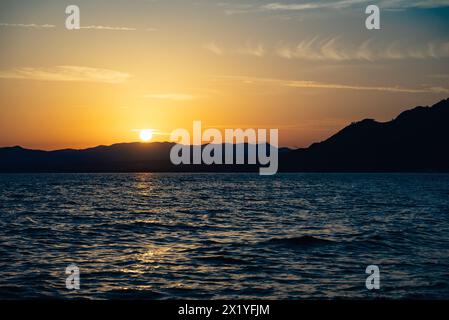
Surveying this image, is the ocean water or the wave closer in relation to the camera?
the ocean water

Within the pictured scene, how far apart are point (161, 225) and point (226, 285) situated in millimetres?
23191

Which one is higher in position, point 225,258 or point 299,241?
point 299,241

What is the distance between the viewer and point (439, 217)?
4803cm

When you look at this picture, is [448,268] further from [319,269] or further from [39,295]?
[39,295]

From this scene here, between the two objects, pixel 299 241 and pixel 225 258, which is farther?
pixel 299 241

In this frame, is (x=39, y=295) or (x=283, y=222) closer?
(x=39, y=295)

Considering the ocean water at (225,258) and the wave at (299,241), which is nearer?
the ocean water at (225,258)
